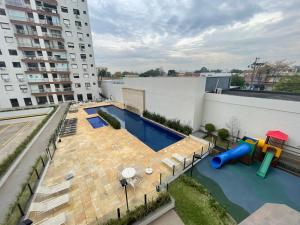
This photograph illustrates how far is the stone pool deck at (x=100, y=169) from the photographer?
5.89 m

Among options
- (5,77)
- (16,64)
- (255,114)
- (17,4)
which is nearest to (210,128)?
(255,114)

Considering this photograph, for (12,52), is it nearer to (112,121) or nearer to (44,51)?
(44,51)

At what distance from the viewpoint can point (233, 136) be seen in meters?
11.5

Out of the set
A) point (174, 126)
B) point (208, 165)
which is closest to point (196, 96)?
point (174, 126)

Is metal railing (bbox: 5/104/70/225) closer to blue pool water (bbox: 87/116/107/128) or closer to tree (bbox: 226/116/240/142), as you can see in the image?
blue pool water (bbox: 87/116/107/128)

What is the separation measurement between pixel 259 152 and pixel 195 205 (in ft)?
21.1

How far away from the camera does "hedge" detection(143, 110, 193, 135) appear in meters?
12.9

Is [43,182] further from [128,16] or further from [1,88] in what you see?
[1,88]

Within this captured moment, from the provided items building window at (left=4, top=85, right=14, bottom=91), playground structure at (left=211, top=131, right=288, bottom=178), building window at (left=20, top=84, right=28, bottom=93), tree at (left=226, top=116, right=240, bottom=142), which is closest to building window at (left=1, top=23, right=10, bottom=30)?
building window at (left=20, top=84, right=28, bottom=93)

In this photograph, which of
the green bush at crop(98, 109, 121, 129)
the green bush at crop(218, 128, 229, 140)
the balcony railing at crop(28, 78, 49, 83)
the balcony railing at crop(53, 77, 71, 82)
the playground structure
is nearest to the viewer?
the playground structure

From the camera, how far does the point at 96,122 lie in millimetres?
17734

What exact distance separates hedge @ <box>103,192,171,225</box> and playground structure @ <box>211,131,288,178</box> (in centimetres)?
485

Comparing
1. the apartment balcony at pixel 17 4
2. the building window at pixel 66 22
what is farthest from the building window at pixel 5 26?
the building window at pixel 66 22

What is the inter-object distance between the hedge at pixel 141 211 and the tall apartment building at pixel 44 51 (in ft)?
96.9
